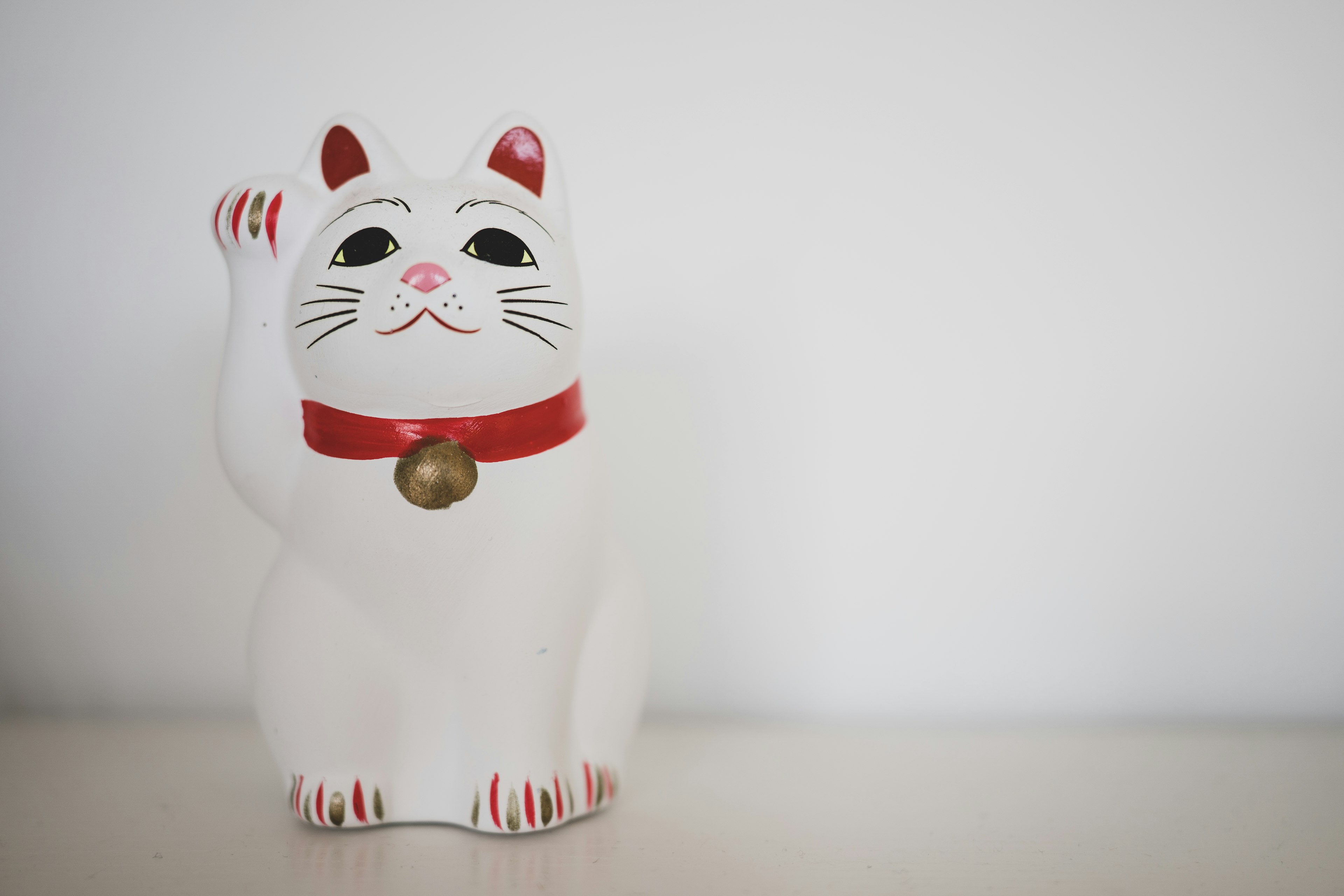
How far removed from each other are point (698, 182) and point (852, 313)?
0.25 metres

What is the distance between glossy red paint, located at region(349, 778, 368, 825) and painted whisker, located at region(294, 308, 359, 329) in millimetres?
408

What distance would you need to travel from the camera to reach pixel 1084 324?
126 centimetres

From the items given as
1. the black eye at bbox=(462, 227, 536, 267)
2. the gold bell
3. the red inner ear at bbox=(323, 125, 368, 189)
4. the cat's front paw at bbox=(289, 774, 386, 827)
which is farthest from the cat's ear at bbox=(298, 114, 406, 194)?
the cat's front paw at bbox=(289, 774, 386, 827)

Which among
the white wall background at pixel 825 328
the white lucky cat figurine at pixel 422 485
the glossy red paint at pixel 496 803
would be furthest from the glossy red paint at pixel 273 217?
the glossy red paint at pixel 496 803

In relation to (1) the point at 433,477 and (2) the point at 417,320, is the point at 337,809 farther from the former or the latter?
(2) the point at 417,320

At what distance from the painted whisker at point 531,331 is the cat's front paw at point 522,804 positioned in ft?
1.24

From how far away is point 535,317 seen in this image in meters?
0.86

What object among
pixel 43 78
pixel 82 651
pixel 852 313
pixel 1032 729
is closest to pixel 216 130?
pixel 43 78

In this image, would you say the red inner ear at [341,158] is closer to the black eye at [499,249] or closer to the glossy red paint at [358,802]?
the black eye at [499,249]

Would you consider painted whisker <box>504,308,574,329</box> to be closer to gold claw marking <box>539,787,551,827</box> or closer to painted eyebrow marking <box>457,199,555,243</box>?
painted eyebrow marking <box>457,199,555,243</box>

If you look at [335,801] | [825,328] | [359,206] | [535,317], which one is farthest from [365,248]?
[825,328]

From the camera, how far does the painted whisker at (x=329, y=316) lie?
2.76ft

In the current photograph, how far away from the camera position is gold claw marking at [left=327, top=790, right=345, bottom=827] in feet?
2.99

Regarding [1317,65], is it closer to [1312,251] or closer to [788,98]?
[1312,251]
